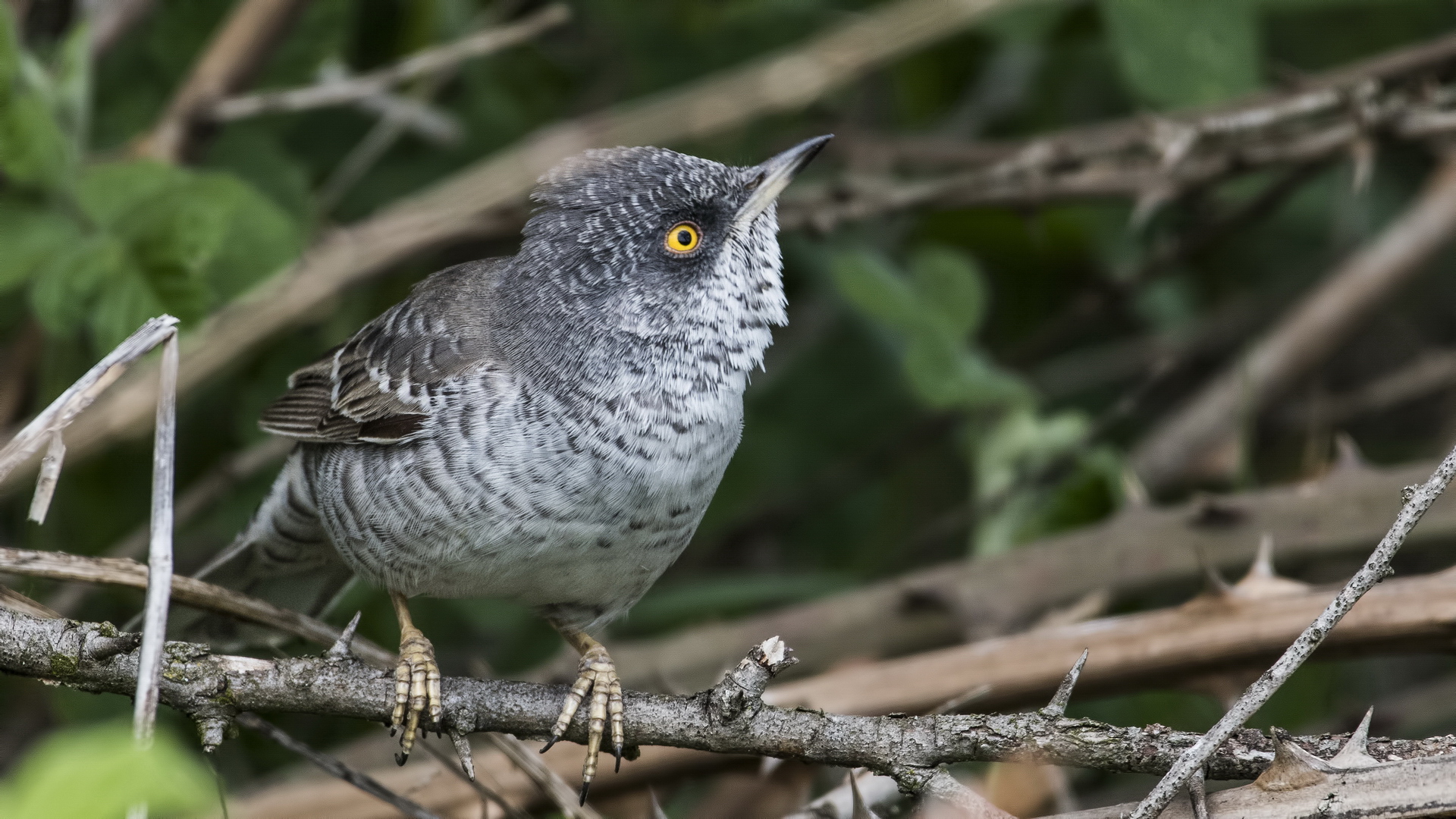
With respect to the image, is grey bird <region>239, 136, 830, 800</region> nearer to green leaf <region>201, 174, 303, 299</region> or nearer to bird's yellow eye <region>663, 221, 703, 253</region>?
bird's yellow eye <region>663, 221, 703, 253</region>

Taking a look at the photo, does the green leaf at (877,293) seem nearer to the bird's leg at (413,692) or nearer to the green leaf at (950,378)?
the green leaf at (950,378)

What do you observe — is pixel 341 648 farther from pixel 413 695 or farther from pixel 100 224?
pixel 100 224

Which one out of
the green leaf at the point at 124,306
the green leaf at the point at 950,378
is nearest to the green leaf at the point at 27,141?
the green leaf at the point at 124,306

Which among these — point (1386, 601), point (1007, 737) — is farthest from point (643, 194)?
point (1386, 601)

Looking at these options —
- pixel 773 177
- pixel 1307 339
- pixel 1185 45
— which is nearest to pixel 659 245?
pixel 773 177

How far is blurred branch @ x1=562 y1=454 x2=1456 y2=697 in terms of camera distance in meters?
3.77

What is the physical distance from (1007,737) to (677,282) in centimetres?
138

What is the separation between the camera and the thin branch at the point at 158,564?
1.80 m

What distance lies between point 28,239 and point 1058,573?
295 centimetres

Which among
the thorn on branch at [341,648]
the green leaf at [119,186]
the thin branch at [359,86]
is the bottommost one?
the thorn on branch at [341,648]

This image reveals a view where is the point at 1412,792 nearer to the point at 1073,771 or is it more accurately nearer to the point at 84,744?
the point at 84,744

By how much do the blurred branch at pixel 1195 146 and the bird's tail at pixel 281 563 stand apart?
6.29 ft

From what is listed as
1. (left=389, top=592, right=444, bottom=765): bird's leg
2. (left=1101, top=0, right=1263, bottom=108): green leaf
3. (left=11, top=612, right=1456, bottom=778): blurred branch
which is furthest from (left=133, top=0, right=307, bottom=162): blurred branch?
(left=1101, top=0, right=1263, bottom=108): green leaf

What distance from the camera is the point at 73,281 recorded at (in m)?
3.13
